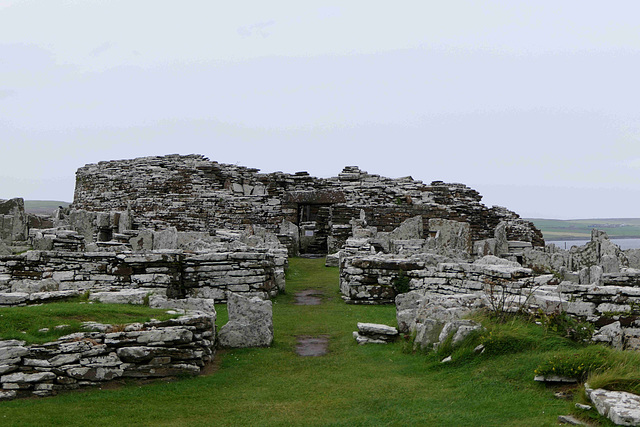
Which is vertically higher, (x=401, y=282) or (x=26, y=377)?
(x=401, y=282)

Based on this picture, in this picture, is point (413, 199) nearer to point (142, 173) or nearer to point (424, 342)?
point (142, 173)

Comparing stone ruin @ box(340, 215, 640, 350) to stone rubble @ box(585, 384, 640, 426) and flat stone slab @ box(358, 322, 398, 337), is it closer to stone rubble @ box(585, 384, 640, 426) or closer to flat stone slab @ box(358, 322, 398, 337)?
flat stone slab @ box(358, 322, 398, 337)

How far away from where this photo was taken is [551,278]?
11.5 metres

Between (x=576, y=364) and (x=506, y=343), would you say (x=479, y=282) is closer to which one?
(x=506, y=343)

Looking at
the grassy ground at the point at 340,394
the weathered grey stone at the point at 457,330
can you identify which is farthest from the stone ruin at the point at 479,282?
the grassy ground at the point at 340,394

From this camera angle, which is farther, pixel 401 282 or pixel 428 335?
pixel 401 282

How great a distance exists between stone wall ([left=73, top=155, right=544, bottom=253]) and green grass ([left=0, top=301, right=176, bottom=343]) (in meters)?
17.6

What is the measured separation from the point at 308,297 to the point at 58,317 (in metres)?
7.38

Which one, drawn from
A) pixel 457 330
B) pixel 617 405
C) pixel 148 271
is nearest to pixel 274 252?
pixel 148 271

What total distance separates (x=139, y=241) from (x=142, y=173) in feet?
48.7

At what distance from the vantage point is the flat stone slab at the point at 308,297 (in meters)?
13.6

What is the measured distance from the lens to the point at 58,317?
25.0ft

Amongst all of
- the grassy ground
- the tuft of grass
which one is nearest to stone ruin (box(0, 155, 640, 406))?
the grassy ground

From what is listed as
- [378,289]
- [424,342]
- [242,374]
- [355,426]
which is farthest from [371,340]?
[378,289]
